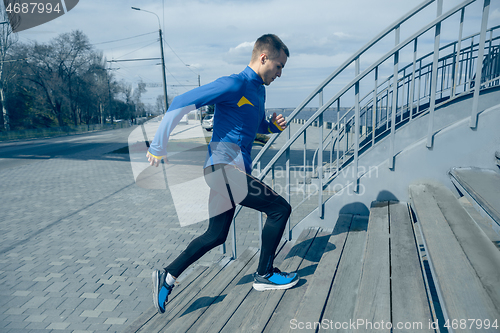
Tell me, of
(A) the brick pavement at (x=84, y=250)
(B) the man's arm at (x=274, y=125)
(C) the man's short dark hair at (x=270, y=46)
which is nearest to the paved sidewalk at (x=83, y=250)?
(A) the brick pavement at (x=84, y=250)

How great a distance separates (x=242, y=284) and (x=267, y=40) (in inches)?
80.2

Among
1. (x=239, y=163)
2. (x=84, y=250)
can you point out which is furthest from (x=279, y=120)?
(x=84, y=250)

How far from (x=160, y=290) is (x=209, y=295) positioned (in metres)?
0.44

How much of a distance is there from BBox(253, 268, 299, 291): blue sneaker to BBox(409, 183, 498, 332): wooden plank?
1.07m

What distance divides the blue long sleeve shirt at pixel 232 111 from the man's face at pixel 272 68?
5 centimetres

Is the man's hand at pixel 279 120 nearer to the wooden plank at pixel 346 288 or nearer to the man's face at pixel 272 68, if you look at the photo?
the man's face at pixel 272 68

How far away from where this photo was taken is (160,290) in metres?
2.53

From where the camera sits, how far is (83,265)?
4.05 meters

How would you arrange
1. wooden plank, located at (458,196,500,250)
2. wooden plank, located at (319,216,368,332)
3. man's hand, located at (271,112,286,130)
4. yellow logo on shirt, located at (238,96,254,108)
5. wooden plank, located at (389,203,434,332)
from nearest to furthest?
wooden plank, located at (389,203,434,332)
wooden plank, located at (319,216,368,332)
yellow logo on shirt, located at (238,96,254,108)
wooden plank, located at (458,196,500,250)
man's hand, located at (271,112,286,130)

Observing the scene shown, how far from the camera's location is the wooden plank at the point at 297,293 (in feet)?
7.21

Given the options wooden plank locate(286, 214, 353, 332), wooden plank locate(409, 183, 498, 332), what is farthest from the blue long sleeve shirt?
wooden plank locate(409, 183, 498, 332)

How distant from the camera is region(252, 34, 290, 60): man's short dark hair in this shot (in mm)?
2406

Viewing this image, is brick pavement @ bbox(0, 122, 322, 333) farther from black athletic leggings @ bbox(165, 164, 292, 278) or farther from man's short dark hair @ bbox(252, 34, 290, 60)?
man's short dark hair @ bbox(252, 34, 290, 60)

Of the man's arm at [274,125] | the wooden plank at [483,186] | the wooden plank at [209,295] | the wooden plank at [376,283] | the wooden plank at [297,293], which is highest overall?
the man's arm at [274,125]
